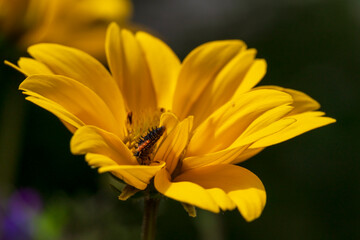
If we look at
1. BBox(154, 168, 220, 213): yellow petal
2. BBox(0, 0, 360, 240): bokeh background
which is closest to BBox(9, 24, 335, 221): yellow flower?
BBox(154, 168, 220, 213): yellow petal

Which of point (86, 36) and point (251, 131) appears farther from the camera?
point (86, 36)

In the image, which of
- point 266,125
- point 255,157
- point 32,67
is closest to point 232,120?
point 266,125

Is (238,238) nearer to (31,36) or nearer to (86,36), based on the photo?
(86,36)

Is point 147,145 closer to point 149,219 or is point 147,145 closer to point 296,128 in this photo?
point 149,219

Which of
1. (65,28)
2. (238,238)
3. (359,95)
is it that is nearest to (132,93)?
(65,28)

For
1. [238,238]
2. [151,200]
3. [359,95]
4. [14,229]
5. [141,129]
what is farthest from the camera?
[359,95]

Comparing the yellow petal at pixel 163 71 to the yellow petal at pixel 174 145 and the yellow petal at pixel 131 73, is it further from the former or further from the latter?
the yellow petal at pixel 174 145

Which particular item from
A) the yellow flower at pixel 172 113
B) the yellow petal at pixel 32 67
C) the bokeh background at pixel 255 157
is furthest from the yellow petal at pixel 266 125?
the bokeh background at pixel 255 157
